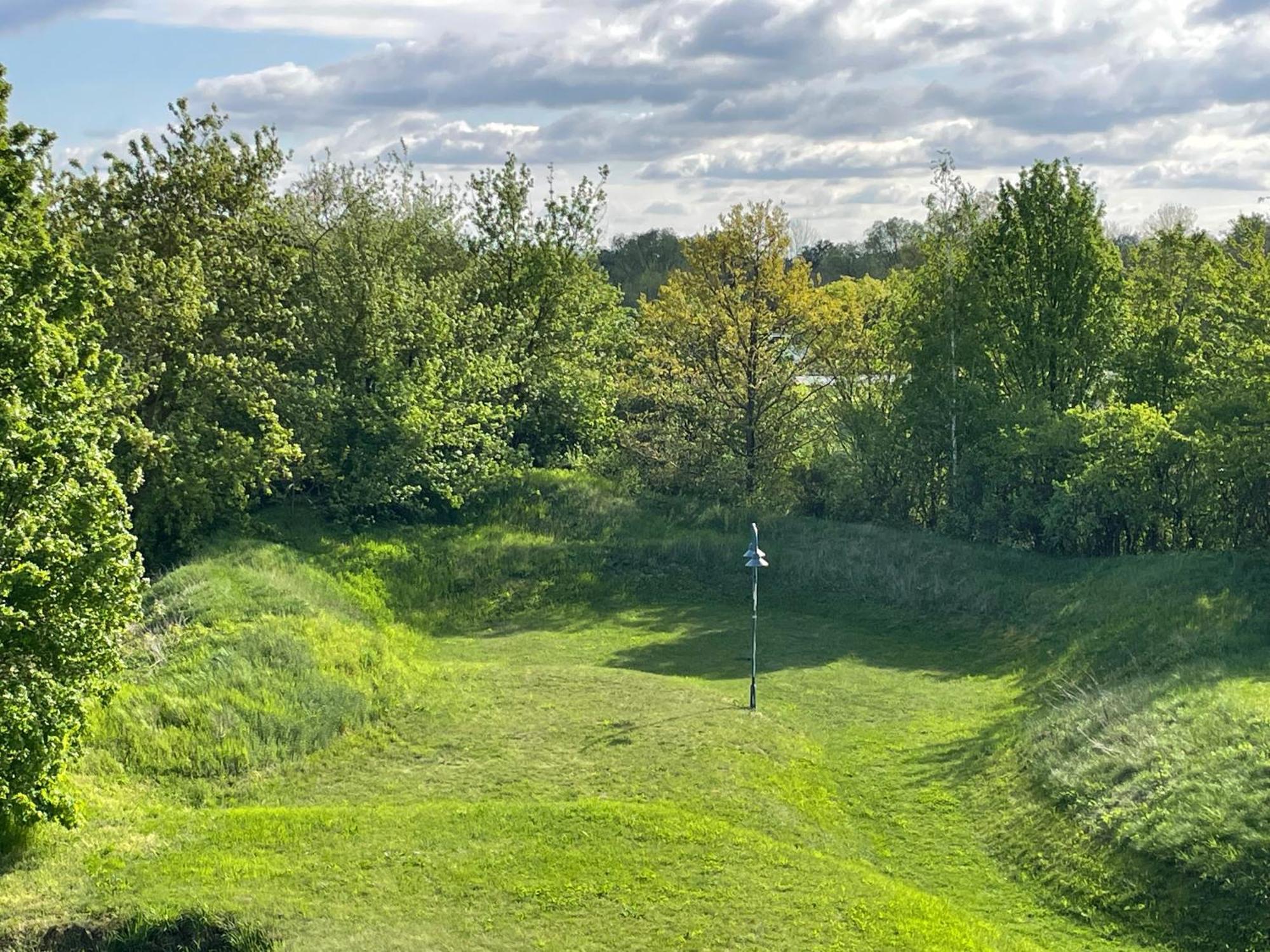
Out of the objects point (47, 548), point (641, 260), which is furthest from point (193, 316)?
point (641, 260)

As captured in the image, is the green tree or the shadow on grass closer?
the shadow on grass

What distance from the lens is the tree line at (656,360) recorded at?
23219 mm

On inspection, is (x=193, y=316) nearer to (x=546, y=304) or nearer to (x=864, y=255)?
(x=546, y=304)

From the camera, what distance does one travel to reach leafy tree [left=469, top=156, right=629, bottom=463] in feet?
111

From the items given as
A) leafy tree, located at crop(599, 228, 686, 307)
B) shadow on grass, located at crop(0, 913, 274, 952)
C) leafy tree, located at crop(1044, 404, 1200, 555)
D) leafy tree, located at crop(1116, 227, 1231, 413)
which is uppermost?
leafy tree, located at crop(599, 228, 686, 307)

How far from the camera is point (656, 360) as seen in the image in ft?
107

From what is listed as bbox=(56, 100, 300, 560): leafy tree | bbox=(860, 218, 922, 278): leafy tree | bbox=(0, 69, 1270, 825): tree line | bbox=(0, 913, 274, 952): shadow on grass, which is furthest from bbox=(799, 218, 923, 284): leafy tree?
bbox=(0, 913, 274, 952): shadow on grass

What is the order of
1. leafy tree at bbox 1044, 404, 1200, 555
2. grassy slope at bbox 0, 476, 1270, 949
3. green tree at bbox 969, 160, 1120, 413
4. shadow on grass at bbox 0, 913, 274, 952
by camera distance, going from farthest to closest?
green tree at bbox 969, 160, 1120, 413
leafy tree at bbox 1044, 404, 1200, 555
grassy slope at bbox 0, 476, 1270, 949
shadow on grass at bbox 0, 913, 274, 952

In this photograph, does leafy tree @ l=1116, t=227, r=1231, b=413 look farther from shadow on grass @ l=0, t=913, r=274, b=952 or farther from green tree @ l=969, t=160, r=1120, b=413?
shadow on grass @ l=0, t=913, r=274, b=952

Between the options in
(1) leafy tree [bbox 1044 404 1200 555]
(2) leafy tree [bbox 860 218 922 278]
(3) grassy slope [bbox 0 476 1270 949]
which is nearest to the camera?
(3) grassy slope [bbox 0 476 1270 949]

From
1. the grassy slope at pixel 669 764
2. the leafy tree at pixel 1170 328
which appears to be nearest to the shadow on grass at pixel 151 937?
the grassy slope at pixel 669 764

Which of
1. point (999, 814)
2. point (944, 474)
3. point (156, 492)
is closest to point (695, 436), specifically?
point (944, 474)

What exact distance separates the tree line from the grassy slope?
2.41 meters

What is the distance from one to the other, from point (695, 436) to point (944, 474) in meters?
7.05
